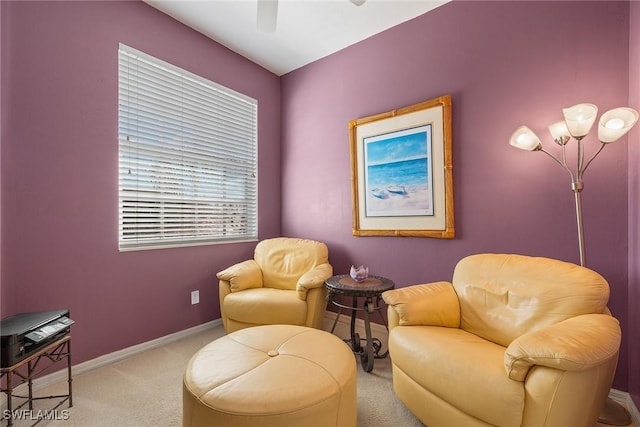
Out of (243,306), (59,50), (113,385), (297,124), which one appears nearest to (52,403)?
(113,385)

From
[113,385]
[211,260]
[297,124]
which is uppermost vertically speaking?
[297,124]

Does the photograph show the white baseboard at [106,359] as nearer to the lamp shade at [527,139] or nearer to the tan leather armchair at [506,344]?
the tan leather armchair at [506,344]

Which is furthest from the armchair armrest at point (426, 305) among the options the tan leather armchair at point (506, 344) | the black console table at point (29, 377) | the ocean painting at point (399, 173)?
the black console table at point (29, 377)

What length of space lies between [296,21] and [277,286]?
2.48 m

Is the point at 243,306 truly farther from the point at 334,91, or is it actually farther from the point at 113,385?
the point at 334,91

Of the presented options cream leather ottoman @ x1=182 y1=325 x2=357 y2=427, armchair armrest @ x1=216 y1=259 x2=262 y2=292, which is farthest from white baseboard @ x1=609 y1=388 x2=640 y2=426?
armchair armrest @ x1=216 y1=259 x2=262 y2=292

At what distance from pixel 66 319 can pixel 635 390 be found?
3.34 metres

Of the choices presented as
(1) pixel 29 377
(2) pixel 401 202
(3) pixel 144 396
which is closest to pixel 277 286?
(3) pixel 144 396

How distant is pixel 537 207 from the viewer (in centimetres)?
201

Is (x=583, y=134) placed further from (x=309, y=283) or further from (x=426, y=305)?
(x=309, y=283)

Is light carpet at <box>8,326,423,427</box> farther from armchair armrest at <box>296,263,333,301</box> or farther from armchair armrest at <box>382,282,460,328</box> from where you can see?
armchair armrest at <box>296,263,333,301</box>

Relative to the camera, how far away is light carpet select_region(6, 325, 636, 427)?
1.59 metres

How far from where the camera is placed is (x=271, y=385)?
113 cm

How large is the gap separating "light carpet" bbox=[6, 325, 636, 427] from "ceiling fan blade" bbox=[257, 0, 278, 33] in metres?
2.24
